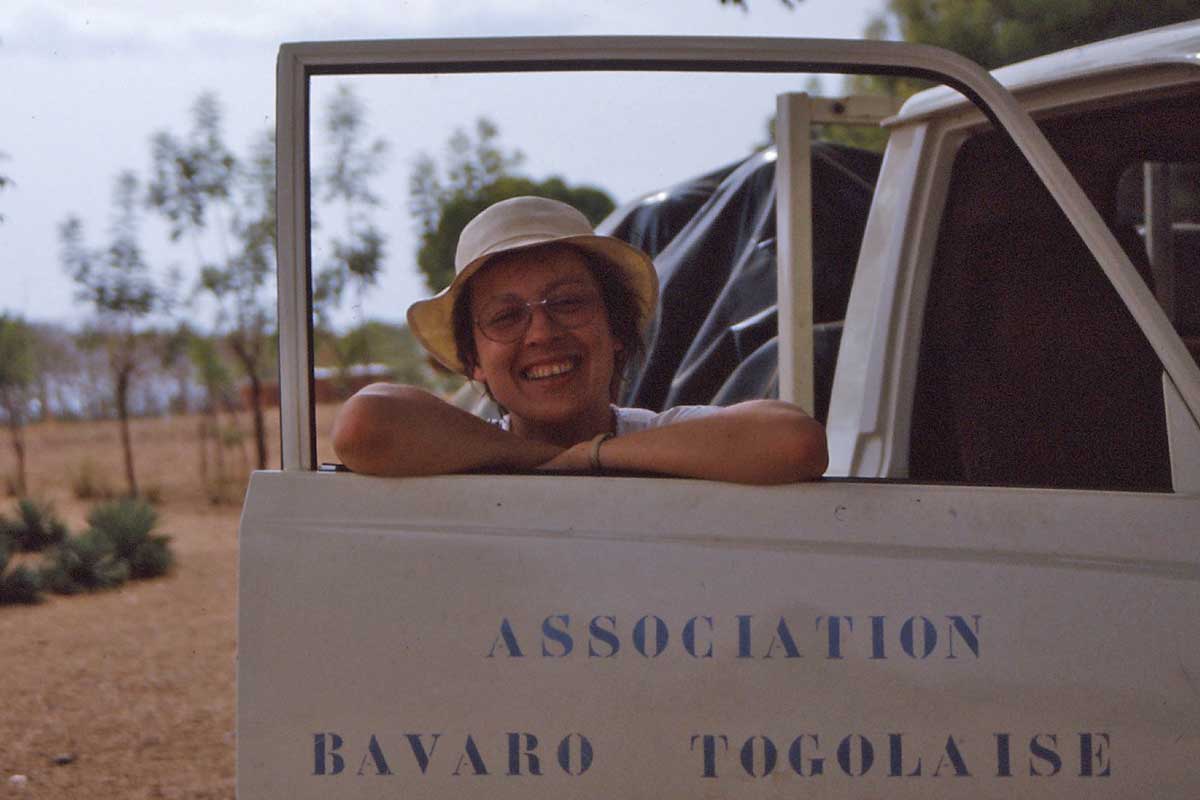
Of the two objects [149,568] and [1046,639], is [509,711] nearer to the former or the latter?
[1046,639]

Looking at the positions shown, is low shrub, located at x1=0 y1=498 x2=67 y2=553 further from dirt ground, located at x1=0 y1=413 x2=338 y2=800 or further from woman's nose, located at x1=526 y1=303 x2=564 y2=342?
woman's nose, located at x1=526 y1=303 x2=564 y2=342

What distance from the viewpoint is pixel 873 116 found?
287 cm

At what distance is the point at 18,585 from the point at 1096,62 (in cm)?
829

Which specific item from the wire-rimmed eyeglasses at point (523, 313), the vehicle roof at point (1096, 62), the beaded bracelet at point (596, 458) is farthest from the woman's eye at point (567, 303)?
the vehicle roof at point (1096, 62)

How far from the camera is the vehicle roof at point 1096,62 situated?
221 centimetres

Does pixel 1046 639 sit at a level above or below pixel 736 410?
below

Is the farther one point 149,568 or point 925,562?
point 149,568

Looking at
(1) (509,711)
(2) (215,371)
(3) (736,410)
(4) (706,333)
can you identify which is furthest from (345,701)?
(2) (215,371)

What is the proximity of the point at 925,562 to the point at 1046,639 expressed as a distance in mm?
178

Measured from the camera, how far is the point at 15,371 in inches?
646

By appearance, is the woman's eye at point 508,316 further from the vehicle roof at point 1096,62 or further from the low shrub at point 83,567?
the low shrub at point 83,567

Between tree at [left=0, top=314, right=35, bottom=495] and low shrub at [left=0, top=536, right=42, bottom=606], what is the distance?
6.66 m

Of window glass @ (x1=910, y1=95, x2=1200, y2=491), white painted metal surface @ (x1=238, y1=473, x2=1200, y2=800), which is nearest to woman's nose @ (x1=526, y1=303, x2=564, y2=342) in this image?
white painted metal surface @ (x1=238, y1=473, x2=1200, y2=800)

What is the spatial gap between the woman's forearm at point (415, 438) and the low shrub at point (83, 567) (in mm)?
8327
